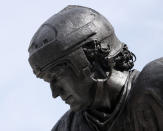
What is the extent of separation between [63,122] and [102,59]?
1.09 metres

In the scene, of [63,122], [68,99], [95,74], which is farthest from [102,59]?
[63,122]

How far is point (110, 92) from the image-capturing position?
1109 cm

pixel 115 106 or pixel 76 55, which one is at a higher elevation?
pixel 76 55

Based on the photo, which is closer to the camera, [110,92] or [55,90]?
[55,90]

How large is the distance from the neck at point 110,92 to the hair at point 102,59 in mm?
98

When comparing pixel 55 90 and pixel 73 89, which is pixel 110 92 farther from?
pixel 55 90

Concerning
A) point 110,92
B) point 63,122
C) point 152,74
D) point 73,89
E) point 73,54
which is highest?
point 73,54

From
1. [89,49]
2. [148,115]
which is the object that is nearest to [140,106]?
[148,115]

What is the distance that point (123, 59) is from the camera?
36.9ft

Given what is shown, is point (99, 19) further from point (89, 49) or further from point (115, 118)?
point (115, 118)

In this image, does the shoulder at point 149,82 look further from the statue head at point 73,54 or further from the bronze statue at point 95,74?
the statue head at point 73,54


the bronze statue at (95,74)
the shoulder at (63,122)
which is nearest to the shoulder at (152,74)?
the bronze statue at (95,74)

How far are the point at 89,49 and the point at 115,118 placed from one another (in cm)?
85

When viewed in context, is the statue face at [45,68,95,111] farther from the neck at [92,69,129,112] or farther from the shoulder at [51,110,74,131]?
the shoulder at [51,110,74,131]
